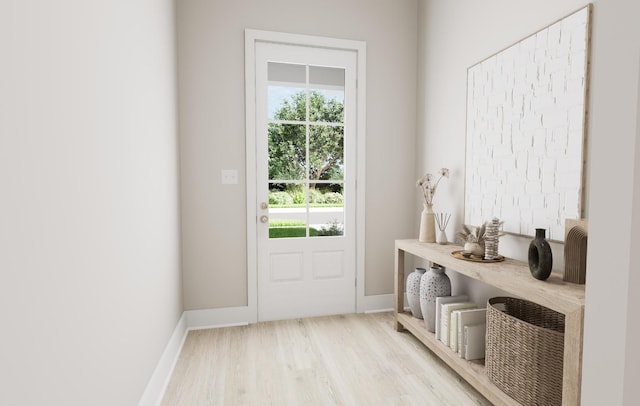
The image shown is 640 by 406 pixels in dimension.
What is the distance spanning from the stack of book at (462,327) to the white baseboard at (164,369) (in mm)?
1643

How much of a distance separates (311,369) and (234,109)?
1964 mm

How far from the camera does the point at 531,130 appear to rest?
1.94 metres

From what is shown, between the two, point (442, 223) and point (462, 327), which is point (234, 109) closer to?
point (442, 223)

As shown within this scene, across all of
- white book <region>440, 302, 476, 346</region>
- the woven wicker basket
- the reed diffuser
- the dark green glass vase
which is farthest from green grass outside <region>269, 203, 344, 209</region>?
the dark green glass vase

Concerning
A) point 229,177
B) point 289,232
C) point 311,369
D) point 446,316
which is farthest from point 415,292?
point 229,177

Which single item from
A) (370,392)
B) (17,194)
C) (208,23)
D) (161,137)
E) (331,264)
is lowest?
(370,392)

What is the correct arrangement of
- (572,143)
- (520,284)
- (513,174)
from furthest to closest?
(513,174) < (572,143) < (520,284)

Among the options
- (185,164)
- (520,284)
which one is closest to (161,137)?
(185,164)

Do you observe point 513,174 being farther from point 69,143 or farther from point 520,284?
point 69,143

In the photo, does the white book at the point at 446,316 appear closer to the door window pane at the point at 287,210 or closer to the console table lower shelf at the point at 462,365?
the console table lower shelf at the point at 462,365

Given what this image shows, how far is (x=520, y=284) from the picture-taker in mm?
1583

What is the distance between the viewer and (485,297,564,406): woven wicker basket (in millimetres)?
1508

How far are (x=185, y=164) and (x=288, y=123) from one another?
2.87ft

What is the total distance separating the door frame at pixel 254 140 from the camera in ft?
9.17
